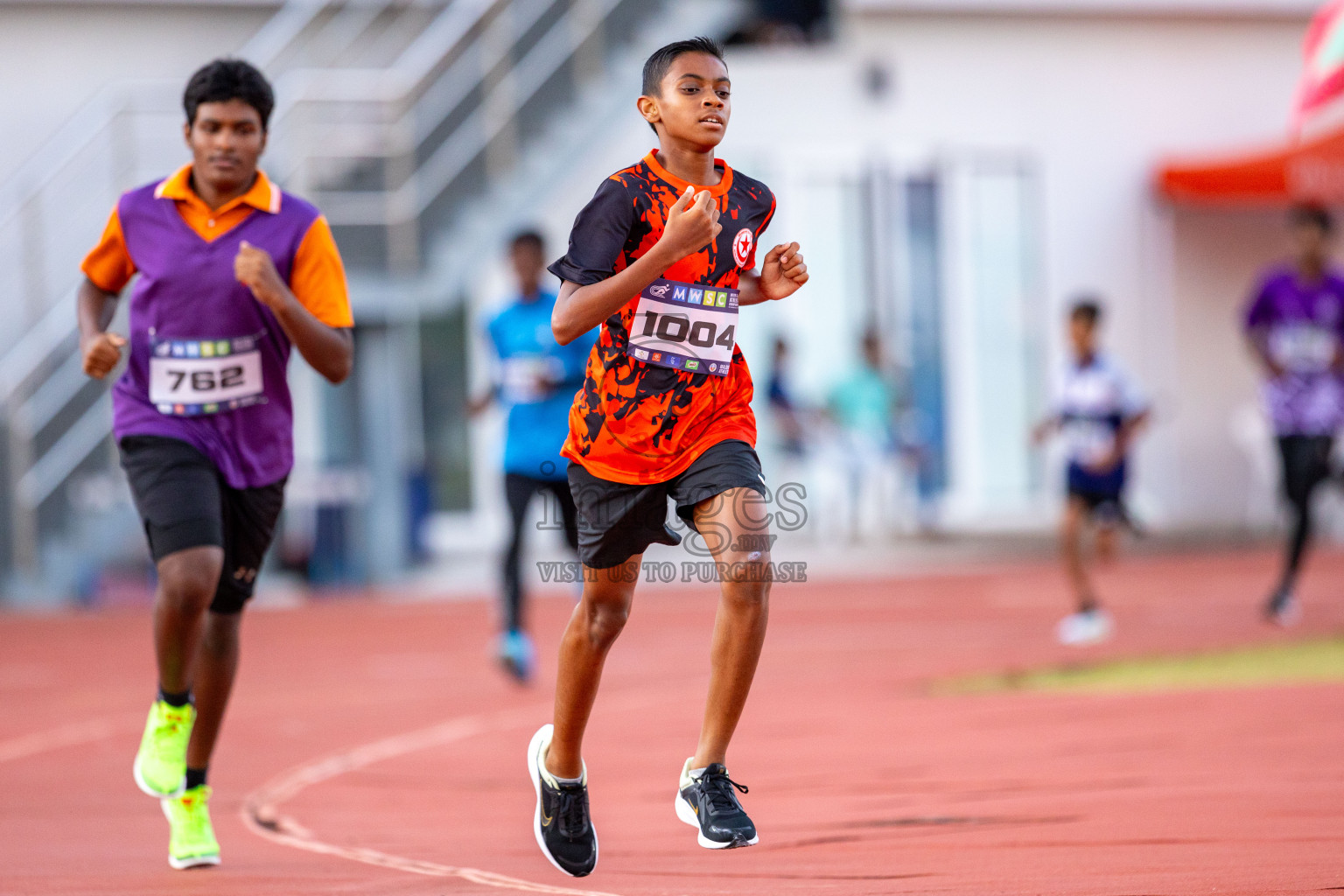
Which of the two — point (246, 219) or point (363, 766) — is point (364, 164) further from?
point (246, 219)

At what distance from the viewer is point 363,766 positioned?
269 inches

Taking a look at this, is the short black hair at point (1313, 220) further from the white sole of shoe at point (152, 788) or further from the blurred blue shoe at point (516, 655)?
the white sole of shoe at point (152, 788)

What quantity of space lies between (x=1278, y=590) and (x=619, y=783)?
592 cm

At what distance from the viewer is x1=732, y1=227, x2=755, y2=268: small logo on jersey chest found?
164 inches

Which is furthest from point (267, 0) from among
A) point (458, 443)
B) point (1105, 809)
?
point (1105, 809)

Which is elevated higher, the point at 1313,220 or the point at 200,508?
the point at 1313,220

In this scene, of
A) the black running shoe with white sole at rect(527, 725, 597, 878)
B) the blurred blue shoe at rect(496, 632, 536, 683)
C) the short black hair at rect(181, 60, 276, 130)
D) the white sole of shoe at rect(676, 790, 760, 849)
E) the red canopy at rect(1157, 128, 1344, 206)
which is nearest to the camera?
the white sole of shoe at rect(676, 790, 760, 849)

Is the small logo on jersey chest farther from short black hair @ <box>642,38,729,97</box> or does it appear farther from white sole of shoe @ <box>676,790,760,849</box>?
white sole of shoe @ <box>676,790,760,849</box>

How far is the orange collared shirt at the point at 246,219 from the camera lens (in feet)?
15.5

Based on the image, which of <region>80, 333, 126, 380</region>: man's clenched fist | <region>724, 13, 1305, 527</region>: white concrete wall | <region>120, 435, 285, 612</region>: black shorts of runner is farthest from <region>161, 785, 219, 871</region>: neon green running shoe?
<region>724, 13, 1305, 527</region>: white concrete wall

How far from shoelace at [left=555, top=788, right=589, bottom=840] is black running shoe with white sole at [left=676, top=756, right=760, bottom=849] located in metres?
0.28

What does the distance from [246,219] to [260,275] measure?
413 mm

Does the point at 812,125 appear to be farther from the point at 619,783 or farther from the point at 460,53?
the point at 619,783

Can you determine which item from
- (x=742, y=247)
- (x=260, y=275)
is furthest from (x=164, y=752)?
(x=742, y=247)
